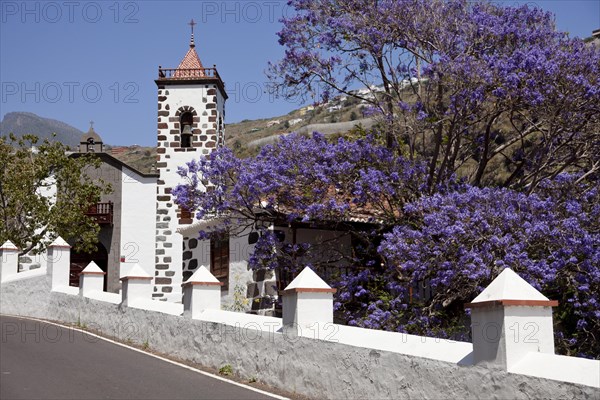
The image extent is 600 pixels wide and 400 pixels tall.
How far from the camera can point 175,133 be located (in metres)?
23.6

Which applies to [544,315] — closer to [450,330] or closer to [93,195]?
[450,330]

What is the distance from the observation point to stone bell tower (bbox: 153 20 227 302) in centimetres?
2347

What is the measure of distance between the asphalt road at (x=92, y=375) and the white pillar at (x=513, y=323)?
11.7 feet

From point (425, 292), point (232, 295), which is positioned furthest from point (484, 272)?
point (232, 295)

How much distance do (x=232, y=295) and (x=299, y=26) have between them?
6.25 meters

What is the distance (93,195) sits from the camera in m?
25.6

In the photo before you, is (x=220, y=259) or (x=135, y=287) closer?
(x=135, y=287)

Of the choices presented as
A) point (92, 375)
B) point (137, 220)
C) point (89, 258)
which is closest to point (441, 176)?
point (92, 375)

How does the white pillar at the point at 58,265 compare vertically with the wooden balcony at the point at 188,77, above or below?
below

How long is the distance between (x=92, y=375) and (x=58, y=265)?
8.51 m

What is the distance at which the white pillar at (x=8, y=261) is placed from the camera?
2017cm

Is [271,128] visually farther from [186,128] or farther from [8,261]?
[8,261]

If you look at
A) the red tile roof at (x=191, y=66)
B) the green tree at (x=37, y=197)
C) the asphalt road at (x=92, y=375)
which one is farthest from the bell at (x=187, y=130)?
the asphalt road at (x=92, y=375)

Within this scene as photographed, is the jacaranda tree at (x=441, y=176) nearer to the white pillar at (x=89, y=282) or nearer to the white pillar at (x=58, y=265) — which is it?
the white pillar at (x=89, y=282)
